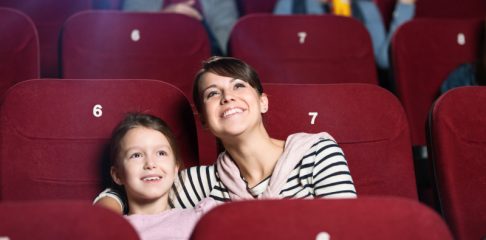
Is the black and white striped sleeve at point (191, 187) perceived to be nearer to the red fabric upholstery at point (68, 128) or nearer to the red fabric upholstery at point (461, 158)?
the red fabric upholstery at point (68, 128)

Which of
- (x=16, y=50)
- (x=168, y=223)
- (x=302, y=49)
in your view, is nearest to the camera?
(x=168, y=223)

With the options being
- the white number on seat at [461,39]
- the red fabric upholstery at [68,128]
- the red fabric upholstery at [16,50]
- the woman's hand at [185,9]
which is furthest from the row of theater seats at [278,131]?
the woman's hand at [185,9]

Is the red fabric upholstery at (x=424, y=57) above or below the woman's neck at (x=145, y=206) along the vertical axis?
below

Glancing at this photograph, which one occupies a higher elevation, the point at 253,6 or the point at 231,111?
the point at 231,111

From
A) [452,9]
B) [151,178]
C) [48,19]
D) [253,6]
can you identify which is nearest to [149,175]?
[151,178]

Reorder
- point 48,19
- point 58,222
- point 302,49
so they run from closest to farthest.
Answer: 1. point 58,222
2. point 302,49
3. point 48,19

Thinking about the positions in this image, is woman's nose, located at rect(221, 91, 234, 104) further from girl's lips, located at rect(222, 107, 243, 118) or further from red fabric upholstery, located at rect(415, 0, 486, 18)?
red fabric upholstery, located at rect(415, 0, 486, 18)

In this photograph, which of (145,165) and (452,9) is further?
(452,9)

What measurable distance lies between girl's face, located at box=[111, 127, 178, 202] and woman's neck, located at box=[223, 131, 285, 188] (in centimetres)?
5

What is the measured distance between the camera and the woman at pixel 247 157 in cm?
56

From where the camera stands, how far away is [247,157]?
59 centimetres

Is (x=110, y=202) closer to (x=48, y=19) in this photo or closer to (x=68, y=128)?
(x=68, y=128)

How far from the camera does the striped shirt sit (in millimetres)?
548

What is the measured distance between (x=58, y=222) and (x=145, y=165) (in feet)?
0.59
